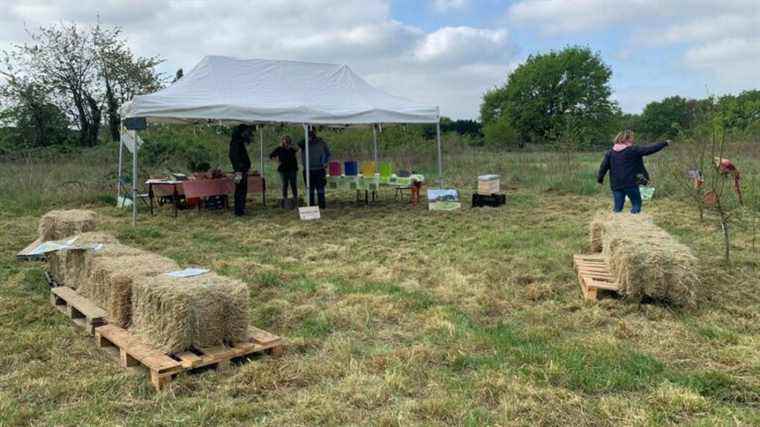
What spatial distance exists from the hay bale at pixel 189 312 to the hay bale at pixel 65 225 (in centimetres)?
255

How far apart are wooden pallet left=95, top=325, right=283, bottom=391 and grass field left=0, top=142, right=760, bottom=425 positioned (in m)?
0.09

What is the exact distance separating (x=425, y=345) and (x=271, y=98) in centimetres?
745

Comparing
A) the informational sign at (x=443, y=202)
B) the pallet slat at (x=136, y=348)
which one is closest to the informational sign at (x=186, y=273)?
the pallet slat at (x=136, y=348)

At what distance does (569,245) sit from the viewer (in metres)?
7.12

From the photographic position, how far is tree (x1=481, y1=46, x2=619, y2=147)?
47.5 metres

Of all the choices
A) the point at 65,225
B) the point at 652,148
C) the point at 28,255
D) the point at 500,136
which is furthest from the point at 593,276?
the point at 500,136

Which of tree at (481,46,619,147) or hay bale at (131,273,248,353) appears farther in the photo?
tree at (481,46,619,147)

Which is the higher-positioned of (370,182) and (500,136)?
(500,136)

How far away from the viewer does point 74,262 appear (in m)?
4.89

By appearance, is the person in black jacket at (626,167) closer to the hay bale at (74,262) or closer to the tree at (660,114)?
the hay bale at (74,262)

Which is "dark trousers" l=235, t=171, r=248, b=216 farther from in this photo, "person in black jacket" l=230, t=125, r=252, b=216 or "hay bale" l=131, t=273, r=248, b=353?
"hay bale" l=131, t=273, r=248, b=353

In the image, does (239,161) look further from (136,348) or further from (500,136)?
(500,136)

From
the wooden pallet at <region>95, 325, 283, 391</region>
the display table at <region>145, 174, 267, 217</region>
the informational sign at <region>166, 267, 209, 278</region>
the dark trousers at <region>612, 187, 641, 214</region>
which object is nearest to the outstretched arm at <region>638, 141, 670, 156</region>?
the dark trousers at <region>612, 187, 641, 214</region>

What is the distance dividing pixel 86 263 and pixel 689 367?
14.9 ft
